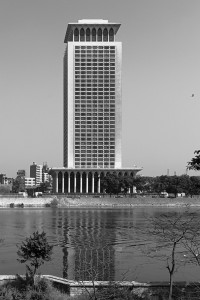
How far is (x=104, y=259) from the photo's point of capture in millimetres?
54188

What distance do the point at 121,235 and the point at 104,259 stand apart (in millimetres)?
26843

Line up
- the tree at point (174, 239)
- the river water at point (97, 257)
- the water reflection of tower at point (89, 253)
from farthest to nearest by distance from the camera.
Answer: the river water at point (97, 257)
the water reflection of tower at point (89, 253)
the tree at point (174, 239)

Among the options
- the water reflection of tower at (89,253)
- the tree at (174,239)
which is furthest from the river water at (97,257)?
the tree at (174,239)

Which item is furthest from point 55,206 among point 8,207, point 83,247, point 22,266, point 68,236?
point 22,266

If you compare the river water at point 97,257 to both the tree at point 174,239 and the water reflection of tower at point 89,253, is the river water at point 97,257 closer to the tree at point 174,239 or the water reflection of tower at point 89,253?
the water reflection of tower at point 89,253

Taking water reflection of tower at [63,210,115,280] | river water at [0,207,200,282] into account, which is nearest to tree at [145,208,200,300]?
river water at [0,207,200,282]

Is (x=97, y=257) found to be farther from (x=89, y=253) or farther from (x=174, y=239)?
(x=174, y=239)

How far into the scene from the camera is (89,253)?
58750 mm

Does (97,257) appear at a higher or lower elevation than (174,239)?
lower

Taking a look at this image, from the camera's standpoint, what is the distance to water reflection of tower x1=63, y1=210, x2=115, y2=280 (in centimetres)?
4418

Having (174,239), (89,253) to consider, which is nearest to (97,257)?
(89,253)

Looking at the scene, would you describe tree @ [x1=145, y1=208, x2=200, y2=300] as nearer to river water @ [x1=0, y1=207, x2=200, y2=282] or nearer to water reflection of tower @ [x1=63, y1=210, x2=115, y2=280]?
river water @ [x1=0, y1=207, x2=200, y2=282]

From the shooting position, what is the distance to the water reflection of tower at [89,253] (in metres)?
44.2

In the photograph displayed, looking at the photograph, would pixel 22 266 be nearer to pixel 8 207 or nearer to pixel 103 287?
pixel 103 287
